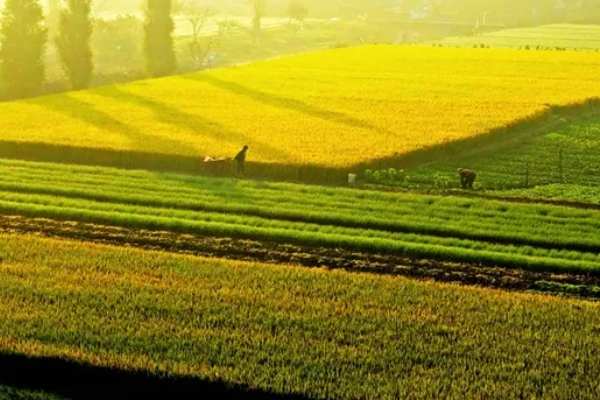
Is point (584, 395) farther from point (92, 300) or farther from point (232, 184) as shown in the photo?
point (232, 184)

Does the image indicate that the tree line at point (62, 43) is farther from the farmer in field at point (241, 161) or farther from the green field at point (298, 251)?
the farmer in field at point (241, 161)

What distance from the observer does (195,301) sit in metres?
17.0

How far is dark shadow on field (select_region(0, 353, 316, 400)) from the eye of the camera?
13719 millimetres

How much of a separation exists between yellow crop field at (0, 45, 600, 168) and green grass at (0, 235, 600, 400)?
1189cm

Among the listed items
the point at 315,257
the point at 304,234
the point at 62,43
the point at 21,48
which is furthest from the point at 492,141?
the point at 62,43

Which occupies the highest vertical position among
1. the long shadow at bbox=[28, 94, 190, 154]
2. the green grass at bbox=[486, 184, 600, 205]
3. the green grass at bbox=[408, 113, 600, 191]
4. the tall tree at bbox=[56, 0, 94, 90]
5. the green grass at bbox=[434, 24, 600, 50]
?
the tall tree at bbox=[56, 0, 94, 90]

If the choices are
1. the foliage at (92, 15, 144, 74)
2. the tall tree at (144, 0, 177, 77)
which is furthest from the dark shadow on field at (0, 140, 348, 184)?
the foliage at (92, 15, 144, 74)

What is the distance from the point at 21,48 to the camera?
49.9m

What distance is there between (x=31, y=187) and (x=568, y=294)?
14.3 meters

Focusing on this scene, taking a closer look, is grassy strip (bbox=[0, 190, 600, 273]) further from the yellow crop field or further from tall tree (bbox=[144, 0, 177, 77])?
tall tree (bbox=[144, 0, 177, 77])

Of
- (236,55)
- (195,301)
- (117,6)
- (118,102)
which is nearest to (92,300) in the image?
(195,301)

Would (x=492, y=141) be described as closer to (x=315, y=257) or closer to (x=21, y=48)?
(x=315, y=257)

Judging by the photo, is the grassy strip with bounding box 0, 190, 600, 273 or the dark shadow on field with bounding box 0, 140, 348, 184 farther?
the dark shadow on field with bounding box 0, 140, 348, 184

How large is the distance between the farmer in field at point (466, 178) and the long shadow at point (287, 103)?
756 centimetres
